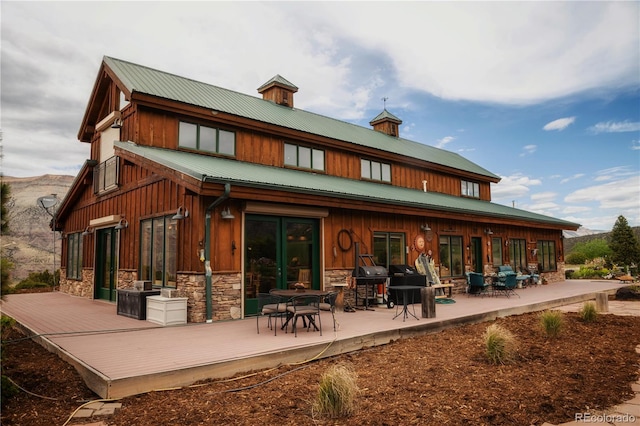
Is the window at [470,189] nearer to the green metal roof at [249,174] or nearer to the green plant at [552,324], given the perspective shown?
the green metal roof at [249,174]

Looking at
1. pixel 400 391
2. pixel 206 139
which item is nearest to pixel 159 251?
pixel 206 139

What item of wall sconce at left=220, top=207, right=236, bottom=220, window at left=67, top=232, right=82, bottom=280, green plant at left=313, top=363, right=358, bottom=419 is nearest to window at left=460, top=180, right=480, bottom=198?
wall sconce at left=220, top=207, right=236, bottom=220

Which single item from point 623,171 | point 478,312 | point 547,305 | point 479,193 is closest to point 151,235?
point 478,312

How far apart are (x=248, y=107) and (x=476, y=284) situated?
930 centimetres

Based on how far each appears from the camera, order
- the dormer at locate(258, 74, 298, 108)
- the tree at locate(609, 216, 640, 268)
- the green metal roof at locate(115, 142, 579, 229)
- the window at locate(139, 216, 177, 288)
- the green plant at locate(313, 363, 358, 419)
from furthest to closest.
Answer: the tree at locate(609, 216, 640, 268) → the dormer at locate(258, 74, 298, 108) → the window at locate(139, 216, 177, 288) → the green metal roof at locate(115, 142, 579, 229) → the green plant at locate(313, 363, 358, 419)

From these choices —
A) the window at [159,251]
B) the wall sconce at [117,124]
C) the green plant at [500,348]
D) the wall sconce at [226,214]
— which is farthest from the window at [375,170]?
the green plant at [500,348]

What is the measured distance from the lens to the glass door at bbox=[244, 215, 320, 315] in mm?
9352

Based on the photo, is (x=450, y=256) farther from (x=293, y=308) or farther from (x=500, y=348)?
(x=500, y=348)

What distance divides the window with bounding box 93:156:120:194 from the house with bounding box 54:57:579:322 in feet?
0.22

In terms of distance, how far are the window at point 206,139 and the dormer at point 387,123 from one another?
10.0 metres

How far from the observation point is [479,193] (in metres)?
20.6

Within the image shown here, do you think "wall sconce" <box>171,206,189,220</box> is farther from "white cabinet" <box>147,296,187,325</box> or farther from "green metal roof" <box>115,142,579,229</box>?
"white cabinet" <box>147,296,187,325</box>

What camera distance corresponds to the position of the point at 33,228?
161ft
